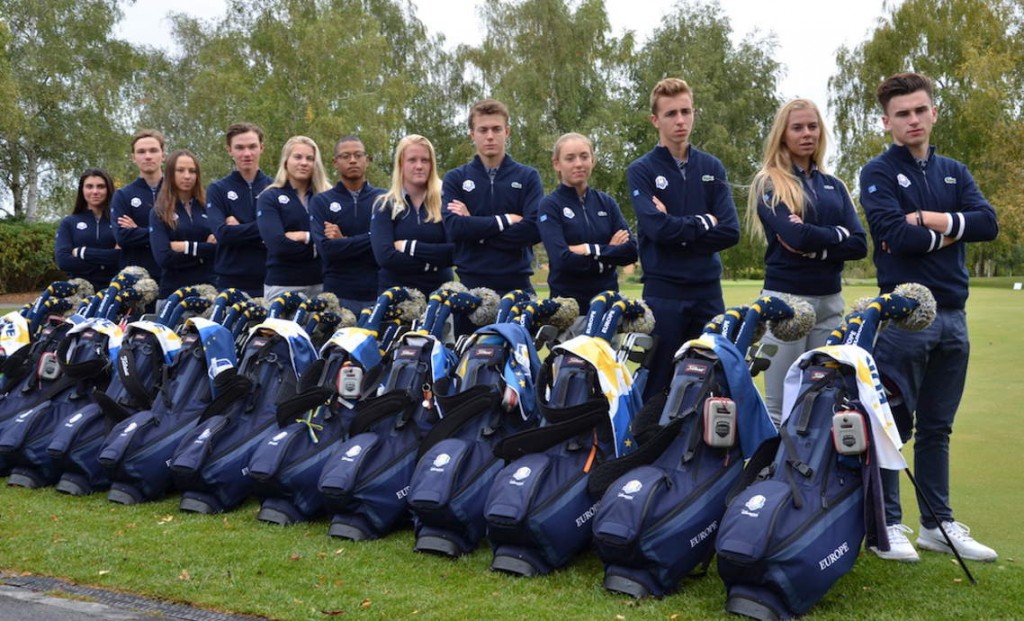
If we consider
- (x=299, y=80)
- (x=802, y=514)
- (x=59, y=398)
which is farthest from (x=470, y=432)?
(x=299, y=80)

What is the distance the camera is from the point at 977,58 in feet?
98.4

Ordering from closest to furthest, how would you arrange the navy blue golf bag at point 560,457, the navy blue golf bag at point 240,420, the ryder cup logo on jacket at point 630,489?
the ryder cup logo on jacket at point 630,489, the navy blue golf bag at point 560,457, the navy blue golf bag at point 240,420

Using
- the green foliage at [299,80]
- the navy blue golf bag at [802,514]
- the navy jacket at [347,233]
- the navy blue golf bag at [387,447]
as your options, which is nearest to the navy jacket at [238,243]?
the navy jacket at [347,233]

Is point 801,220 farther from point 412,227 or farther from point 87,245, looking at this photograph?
point 87,245

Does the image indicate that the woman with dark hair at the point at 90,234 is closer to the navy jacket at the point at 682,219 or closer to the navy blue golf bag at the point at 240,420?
the navy blue golf bag at the point at 240,420

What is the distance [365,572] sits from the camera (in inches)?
159

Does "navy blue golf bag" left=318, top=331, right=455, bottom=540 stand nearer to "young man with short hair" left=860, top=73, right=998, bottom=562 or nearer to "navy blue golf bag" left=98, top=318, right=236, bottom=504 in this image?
"navy blue golf bag" left=98, top=318, right=236, bottom=504

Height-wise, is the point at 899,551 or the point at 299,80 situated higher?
the point at 299,80

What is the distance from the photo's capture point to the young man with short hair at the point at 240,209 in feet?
22.5

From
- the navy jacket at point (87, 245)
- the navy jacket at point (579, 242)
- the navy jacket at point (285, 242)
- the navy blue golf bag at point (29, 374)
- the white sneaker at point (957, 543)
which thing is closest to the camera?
the white sneaker at point (957, 543)

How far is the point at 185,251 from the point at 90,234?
4.44 ft

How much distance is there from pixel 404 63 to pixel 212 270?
3066cm

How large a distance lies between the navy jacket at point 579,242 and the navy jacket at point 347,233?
143 cm

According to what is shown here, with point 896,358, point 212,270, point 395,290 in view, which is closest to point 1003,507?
point 896,358
